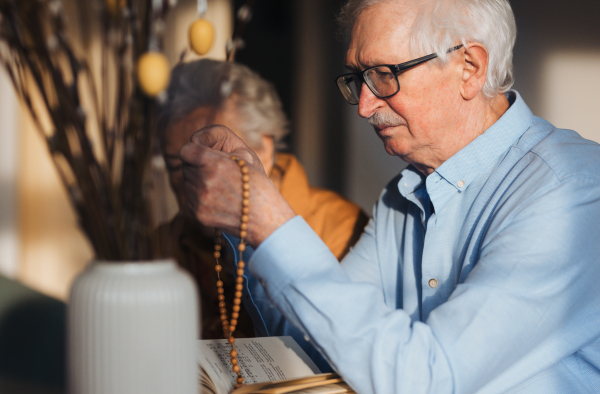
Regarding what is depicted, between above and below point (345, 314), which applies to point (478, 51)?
above

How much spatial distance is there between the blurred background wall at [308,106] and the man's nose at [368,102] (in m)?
0.97

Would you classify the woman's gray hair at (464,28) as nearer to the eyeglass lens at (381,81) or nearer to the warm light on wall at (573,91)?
the eyeglass lens at (381,81)

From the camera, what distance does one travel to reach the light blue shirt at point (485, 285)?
728 mm

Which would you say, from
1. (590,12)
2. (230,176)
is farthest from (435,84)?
(590,12)

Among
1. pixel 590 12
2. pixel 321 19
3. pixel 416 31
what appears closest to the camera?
pixel 416 31

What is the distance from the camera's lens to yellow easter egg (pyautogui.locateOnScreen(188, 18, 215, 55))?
0.61 m

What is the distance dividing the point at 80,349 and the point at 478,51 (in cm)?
100

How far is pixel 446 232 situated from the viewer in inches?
45.1

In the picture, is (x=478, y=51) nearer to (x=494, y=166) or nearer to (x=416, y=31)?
(x=416, y=31)

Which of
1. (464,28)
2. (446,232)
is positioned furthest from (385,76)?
(446,232)

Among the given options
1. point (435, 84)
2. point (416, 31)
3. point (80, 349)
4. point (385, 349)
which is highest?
point (416, 31)

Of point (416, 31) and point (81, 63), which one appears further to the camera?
point (416, 31)

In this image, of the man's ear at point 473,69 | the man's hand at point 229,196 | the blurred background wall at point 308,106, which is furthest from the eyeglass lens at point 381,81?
the blurred background wall at point 308,106

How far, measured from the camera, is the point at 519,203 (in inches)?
35.4
